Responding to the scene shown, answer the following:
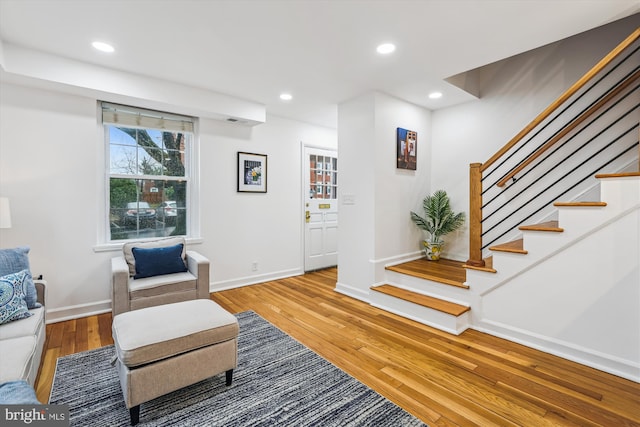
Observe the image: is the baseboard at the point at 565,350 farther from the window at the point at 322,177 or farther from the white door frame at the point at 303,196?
the window at the point at 322,177

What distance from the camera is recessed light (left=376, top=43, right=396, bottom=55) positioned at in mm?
2592

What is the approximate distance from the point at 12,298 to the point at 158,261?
121 centimetres

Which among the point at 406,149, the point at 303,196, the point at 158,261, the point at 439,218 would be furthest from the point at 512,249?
the point at 158,261

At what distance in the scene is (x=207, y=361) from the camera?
1924 millimetres

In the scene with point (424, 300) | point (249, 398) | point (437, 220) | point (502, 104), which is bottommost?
point (249, 398)

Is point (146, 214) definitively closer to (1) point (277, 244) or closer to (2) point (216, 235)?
(2) point (216, 235)

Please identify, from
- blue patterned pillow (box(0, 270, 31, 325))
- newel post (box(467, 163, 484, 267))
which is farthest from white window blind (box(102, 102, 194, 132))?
newel post (box(467, 163, 484, 267))

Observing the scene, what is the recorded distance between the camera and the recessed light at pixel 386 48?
8.50 feet

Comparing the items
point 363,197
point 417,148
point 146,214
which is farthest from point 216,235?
point 417,148

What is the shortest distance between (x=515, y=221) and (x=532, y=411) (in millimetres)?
2483

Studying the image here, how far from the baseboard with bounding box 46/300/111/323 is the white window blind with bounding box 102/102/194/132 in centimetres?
201

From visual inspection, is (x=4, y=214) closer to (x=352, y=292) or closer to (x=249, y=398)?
(x=249, y=398)

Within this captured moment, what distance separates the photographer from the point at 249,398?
1918 mm

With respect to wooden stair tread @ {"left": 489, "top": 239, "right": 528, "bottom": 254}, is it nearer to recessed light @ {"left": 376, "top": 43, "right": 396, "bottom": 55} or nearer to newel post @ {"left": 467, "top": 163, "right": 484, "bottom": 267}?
newel post @ {"left": 467, "top": 163, "right": 484, "bottom": 267}
